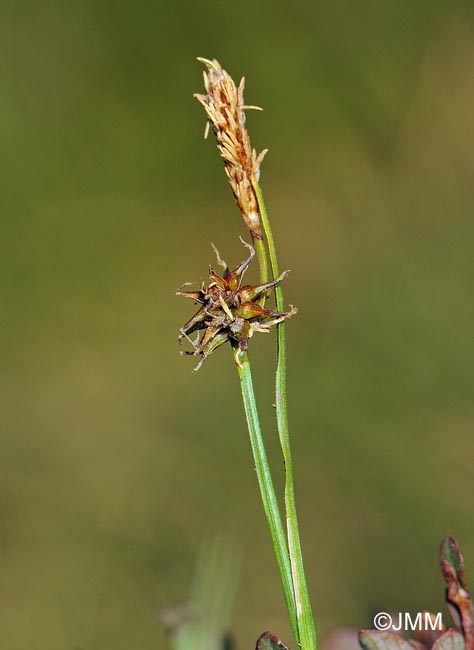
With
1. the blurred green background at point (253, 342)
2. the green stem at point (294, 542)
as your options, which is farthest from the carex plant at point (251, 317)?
the blurred green background at point (253, 342)

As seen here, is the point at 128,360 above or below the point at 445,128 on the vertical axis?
below

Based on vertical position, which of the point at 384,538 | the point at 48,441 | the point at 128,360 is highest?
the point at 128,360

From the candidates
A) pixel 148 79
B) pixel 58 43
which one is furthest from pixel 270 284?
pixel 58 43

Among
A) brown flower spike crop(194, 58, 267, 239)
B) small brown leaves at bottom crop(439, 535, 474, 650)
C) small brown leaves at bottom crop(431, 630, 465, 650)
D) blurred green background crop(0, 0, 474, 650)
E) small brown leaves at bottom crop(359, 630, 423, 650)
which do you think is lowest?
small brown leaves at bottom crop(431, 630, 465, 650)

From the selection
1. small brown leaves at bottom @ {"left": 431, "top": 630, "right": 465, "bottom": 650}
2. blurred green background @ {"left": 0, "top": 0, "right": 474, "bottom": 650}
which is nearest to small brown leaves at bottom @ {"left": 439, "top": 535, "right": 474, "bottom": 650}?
small brown leaves at bottom @ {"left": 431, "top": 630, "right": 465, "bottom": 650}

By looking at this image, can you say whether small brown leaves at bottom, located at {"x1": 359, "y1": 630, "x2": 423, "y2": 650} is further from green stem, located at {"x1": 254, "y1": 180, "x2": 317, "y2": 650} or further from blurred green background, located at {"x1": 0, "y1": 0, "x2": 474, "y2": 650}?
blurred green background, located at {"x1": 0, "y1": 0, "x2": 474, "y2": 650}

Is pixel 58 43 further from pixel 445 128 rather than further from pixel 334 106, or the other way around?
pixel 445 128

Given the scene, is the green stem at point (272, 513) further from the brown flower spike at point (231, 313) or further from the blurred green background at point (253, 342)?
the blurred green background at point (253, 342)

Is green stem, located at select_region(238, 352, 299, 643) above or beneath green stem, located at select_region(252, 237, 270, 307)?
beneath
